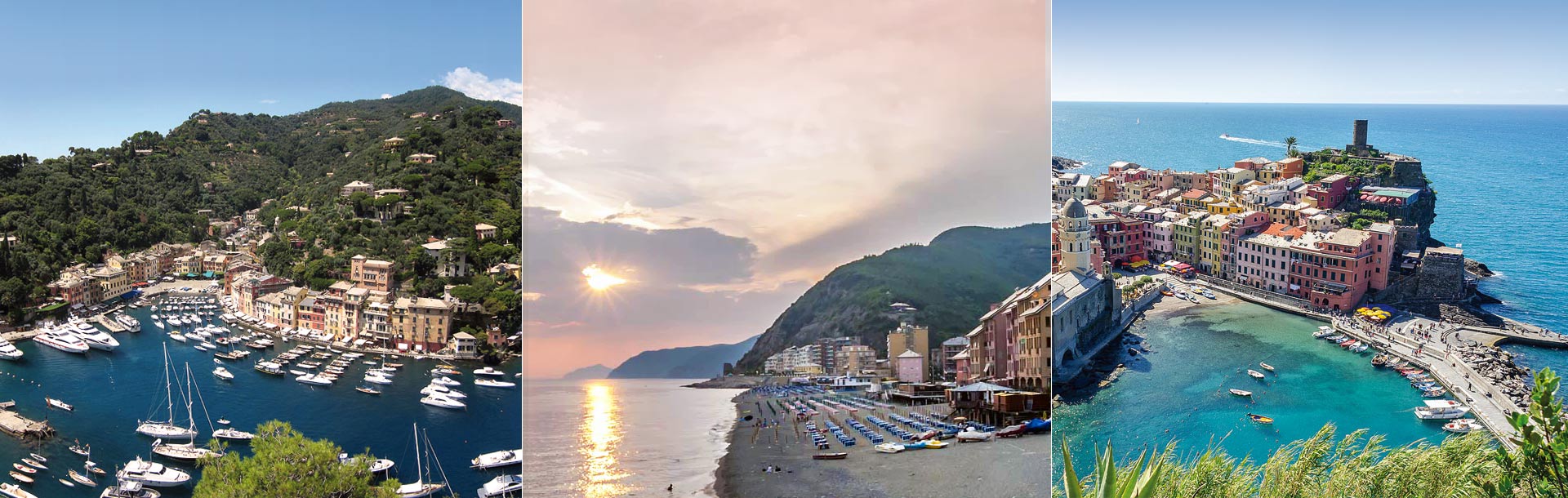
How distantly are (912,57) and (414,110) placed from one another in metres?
2.28

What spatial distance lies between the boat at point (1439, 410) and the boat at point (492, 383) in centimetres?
734

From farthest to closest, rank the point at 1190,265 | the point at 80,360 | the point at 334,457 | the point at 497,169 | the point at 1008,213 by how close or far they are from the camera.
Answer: the point at 1190,265 < the point at 497,169 < the point at 80,360 < the point at 334,457 < the point at 1008,213

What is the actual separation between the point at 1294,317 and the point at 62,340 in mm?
10057

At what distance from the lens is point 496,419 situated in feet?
12.4

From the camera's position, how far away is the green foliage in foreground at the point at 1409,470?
9.40 ft

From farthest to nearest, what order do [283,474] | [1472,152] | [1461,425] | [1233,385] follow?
[1233,385]
[1472,152]
[1461,425]
[283,474]

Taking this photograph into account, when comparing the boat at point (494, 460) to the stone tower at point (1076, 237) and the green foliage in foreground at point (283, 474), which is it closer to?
the green foliage in foreground at point (283, 474)

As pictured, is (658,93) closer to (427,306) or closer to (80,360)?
(427,306)

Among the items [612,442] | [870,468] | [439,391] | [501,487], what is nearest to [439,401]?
[439,391]

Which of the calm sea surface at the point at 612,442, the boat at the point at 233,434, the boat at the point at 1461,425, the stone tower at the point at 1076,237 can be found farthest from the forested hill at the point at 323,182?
the boat at the point at 1461,425

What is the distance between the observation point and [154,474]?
139 inches

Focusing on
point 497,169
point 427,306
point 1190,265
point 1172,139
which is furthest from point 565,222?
point 1190,265

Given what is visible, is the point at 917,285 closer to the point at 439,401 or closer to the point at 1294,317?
the point at 439,401

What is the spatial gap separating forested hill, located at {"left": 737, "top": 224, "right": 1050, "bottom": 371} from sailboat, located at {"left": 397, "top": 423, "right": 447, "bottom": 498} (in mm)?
1577
